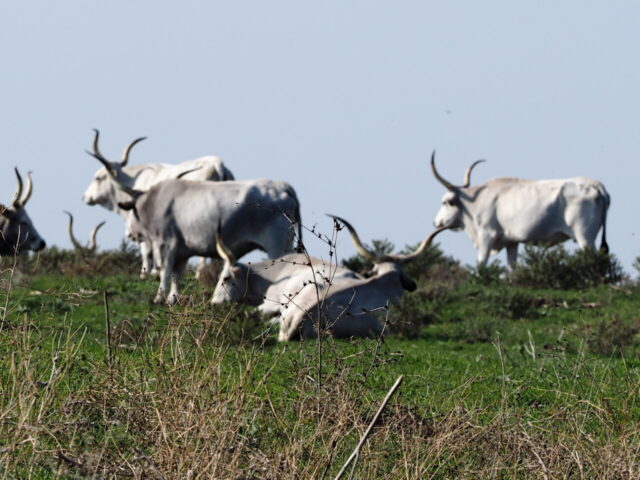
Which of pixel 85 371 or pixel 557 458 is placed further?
pixel 85 371

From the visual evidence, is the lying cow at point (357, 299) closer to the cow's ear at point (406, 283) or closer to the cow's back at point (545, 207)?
the cow's ear at point (406, 283)

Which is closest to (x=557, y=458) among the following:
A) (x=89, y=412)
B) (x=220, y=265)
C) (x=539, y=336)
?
(x=89, y=412)

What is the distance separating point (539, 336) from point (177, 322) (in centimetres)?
824

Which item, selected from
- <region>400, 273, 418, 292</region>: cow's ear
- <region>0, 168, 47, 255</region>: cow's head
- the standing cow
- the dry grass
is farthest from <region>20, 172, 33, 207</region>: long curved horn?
the dry grass

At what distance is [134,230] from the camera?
18.6 metres

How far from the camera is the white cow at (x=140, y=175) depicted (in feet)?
70.1

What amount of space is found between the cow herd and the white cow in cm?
2

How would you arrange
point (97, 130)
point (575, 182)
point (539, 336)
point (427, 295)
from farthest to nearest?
point (575, 182)
point (97, 130)
point (427, 295)
point (539, 336)

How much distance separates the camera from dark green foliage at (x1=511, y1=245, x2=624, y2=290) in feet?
59.3

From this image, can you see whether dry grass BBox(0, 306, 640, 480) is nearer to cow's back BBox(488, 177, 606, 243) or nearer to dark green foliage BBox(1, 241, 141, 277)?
dark green foliage BBox(1, 241, 141, 277)

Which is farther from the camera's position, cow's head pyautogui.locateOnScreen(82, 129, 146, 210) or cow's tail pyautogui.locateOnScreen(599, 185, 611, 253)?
cow's head pyautogui.locateOnScreen(82, 129, 146, 210)

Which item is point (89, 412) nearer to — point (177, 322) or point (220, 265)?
point (177, 322)

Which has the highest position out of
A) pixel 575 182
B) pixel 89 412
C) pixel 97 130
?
pixel 89 412

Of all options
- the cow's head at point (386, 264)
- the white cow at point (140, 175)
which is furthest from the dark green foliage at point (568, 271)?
the white cow at point (140, 175)
